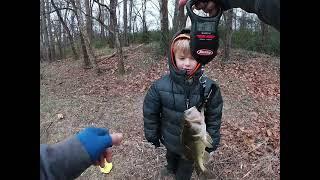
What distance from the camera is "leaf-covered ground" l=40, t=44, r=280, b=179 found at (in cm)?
408

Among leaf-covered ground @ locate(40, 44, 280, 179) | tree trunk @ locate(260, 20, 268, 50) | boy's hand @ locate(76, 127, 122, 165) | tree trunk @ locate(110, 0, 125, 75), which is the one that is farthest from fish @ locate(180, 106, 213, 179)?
Result: tree trunk @ locate(260, 20, 268, 50)

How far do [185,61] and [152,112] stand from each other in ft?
1.59

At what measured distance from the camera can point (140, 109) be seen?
621 centimetres

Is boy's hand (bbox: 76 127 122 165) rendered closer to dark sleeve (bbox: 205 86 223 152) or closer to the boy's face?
the boy's face

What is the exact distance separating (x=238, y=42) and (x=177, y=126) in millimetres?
8515

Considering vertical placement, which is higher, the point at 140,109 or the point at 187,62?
the point at 187,62

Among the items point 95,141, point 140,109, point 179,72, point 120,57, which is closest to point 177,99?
point 179,72

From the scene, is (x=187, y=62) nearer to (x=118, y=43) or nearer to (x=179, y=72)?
(x=179, y=72)

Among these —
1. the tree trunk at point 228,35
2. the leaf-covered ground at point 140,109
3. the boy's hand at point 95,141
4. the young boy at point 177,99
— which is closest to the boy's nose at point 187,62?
the young boy at point 177,99

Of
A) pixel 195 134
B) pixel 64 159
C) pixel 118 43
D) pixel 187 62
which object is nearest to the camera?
pixel 64 159

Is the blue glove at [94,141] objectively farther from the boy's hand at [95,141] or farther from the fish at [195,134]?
the fish at [195,134]

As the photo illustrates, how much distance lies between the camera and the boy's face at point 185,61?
2404 mm
